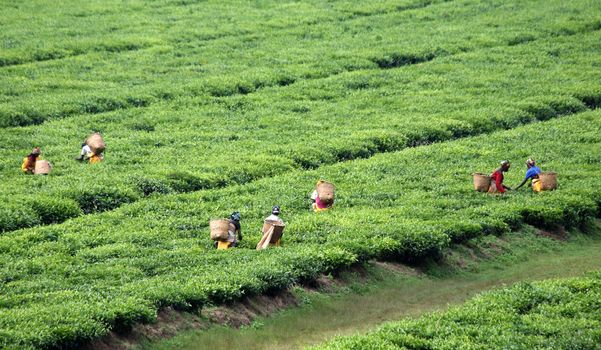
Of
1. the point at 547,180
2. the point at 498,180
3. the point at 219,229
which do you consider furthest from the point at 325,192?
the point at 547,180

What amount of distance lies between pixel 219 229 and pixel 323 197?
563 centimetres

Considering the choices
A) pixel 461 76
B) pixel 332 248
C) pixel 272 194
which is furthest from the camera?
pixel 461 76

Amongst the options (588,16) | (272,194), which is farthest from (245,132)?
(588,16)

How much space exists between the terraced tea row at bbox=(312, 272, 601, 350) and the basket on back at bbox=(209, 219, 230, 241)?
663cm

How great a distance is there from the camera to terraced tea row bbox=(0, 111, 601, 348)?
80.0ft

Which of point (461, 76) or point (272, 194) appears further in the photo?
point (461, 76)

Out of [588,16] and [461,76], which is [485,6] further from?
[461,76]

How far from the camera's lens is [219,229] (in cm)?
2938

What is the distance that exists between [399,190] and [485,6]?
4491 centimetres

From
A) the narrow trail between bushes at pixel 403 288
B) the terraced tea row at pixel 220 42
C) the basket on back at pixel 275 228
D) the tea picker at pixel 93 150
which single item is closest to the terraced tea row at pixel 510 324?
the narrow trail between bushes at pixel 403 288

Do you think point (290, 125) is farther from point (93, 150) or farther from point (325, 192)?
point (325, 192)

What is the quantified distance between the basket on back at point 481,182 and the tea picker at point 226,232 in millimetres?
10618

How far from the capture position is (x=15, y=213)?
32250 millimetres

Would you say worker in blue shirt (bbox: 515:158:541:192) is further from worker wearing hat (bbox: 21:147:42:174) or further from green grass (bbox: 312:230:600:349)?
worker wearing hat (bbox: 21:147:42:174)
